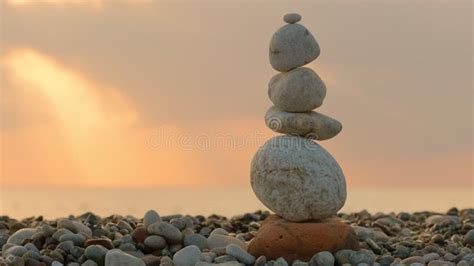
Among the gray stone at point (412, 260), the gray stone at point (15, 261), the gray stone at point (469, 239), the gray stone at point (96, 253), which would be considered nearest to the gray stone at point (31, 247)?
the gray stone at point (15, 261)

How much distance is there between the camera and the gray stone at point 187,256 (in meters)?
10.1

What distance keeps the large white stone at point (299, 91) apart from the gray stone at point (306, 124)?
11 centimetres

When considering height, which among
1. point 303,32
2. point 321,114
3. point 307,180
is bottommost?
point 307,180

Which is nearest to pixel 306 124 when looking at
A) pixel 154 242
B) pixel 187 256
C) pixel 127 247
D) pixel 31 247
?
pixel 187 256

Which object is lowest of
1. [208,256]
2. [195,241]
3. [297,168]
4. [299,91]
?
[208,256]

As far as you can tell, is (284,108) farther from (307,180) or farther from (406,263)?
(406,263)

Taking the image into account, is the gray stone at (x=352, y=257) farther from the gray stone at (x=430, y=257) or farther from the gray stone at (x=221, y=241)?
the gray stone at (x=221, y=241)

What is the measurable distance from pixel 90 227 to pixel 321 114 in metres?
3.83

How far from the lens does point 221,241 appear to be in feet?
36.9

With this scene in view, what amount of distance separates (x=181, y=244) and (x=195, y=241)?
20 centimetres

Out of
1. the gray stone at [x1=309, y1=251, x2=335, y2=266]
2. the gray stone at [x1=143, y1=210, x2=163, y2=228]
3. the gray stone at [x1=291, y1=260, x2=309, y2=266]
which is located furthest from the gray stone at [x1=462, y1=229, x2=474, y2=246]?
the gray stone at [x1=143, y1=210, x2=163, y2=228]

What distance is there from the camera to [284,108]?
10.6 meters

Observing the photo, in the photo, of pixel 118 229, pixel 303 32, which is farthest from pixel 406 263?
pixel 118 229

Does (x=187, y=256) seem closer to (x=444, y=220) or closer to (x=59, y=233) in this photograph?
(x=59, y=233)
